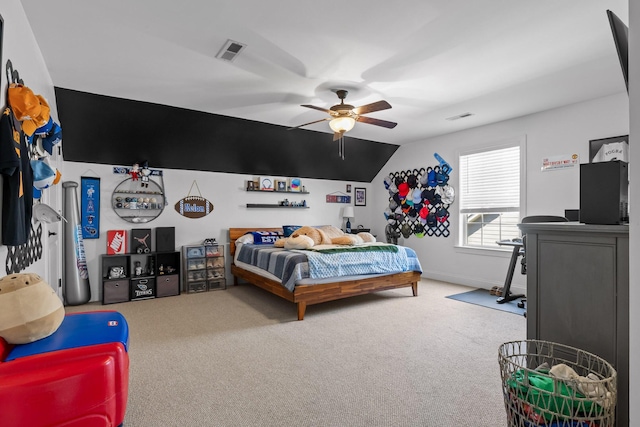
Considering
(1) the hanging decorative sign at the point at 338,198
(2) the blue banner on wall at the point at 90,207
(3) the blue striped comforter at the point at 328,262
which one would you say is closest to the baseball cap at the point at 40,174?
(3) the blue striped comforter at the point at 328,262

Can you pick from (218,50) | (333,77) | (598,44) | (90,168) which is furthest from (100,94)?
(598,44)

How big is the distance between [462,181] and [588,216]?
4.03 m

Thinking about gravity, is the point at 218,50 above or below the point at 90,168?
above

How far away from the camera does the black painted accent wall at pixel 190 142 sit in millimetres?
3928

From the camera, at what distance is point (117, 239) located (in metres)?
4.61

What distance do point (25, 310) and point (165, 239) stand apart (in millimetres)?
3669

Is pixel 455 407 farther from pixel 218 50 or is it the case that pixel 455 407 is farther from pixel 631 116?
pixel 218 50

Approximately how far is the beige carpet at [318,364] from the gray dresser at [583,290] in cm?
70

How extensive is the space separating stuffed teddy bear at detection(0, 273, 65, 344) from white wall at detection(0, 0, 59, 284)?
22.1 inches

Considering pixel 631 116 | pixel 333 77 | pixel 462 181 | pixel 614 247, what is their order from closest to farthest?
pixel 631 116, pixel 614 247, pixel 333 77, pixel 462 181

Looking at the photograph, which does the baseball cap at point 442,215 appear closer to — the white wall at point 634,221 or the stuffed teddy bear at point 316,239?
the stuffed teddy bear at point 316,239

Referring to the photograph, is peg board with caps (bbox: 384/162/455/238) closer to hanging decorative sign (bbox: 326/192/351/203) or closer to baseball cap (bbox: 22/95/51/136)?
hanging decorative sign (bbox: 326/192/351/203)

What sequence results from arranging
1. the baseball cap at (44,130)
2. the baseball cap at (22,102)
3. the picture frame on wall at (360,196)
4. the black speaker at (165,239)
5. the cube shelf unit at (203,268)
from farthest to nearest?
the picture frame on wall at (360,196), the cube shelf unit at (203,268), the black speaker at (165,239), the baseball cap at (44,130), the baseball cap at (22,102)

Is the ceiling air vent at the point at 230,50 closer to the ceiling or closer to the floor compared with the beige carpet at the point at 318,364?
closer to the ceiling
